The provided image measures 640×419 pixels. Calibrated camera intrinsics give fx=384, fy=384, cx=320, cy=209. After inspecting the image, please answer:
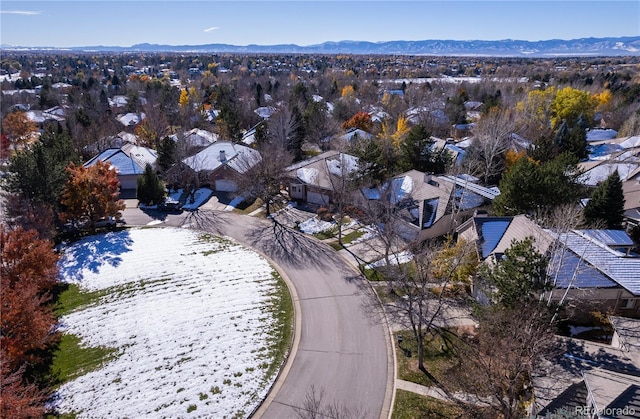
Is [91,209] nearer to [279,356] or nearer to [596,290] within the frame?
[279,356]

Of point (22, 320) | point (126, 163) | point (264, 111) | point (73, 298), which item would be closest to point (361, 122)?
point (264, 111)

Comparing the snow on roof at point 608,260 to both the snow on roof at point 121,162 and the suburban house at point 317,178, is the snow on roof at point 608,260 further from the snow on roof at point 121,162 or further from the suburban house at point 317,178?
the snow on roof at point 121,162

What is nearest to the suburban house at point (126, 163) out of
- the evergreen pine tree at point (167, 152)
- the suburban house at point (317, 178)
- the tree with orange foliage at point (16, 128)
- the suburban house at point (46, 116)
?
the evergreen pine tree at point (167, 152)

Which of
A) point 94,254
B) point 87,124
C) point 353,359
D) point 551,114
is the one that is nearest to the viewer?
point 353,359

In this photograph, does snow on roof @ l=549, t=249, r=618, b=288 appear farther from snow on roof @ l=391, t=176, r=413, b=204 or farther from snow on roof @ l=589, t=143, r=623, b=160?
snow on roof @ l=589, t=143, r=623, b=160

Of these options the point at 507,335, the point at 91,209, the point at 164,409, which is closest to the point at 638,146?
the point at 507,335

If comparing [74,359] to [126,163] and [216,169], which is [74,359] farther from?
[126,163]
